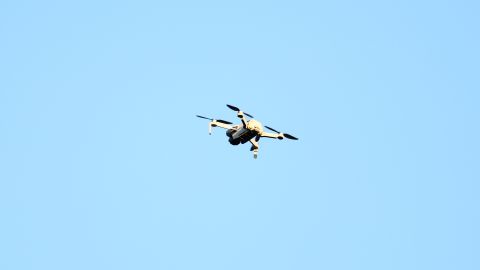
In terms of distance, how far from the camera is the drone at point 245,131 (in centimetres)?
17300

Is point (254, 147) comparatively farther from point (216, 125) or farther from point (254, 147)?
point (216, 125)

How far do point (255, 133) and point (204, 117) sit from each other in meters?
9.15

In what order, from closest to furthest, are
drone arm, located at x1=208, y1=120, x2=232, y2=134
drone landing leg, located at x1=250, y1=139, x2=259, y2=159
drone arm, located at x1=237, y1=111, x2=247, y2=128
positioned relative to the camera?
drone arm, located at x1=237, y1=111, x2=247, y2=128, drone arm, located at x1=208, y1=120, x2=232, y2=134, drone landing leg, located at x1=250, y1=139, x2=259, y2=159

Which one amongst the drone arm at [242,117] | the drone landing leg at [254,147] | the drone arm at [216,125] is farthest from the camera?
the drone landing leg at [254,147]

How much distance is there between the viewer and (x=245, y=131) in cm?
17375

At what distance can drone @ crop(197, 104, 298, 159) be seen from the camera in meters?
173

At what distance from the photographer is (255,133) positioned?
571 feet

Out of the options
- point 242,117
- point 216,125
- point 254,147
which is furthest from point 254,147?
point 242,117

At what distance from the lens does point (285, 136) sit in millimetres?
180125

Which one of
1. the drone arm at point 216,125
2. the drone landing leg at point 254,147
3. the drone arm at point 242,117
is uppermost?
the drone arm at point 216,125

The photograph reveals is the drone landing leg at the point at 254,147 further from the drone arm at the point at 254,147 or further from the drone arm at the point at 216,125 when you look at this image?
the drone arm at the point at 216,125

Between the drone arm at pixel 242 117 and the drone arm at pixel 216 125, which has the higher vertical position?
the drone arm at pixel 216 125

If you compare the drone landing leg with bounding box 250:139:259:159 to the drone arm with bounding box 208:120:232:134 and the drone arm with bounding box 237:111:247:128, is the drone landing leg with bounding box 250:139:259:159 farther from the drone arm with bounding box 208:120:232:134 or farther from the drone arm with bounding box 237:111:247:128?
the drone arm with bounding box 237:111:247:128

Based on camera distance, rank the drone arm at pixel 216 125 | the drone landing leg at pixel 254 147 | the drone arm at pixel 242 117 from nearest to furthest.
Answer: the drone arm at pixel 242 117, the drone arm at pixel 216 125, the drone landing leg at pixel 254 147
